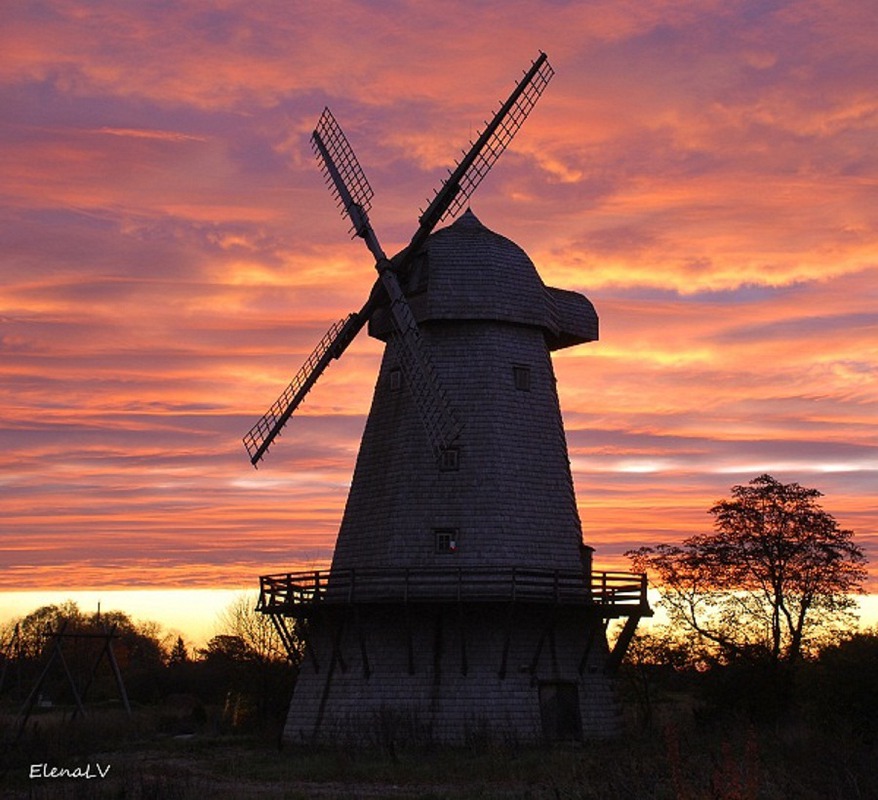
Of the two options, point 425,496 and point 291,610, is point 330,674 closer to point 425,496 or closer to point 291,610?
point 291,610

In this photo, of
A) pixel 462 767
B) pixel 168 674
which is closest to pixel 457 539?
pixel 462 767

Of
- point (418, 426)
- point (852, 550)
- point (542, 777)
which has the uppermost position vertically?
point (418, 426)

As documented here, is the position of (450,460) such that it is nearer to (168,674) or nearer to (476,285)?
(476,285)

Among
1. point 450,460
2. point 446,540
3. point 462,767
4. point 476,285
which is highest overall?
point 476,285

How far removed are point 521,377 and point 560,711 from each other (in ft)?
28.9

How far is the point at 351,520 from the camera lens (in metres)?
33.6

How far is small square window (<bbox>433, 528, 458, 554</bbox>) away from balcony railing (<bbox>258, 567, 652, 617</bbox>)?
55cm

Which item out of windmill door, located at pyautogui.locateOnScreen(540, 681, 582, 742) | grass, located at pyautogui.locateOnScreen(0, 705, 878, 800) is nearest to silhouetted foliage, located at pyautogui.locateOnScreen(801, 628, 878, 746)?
grass, located at pyautogui.locateOnScreen(0, 705, 878, 800)

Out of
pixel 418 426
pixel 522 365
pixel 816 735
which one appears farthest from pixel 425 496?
pixel 816 735

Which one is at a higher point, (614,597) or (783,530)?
(783,530)

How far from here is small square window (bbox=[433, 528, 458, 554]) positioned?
3127 cm

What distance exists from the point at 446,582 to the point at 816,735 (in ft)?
31.7

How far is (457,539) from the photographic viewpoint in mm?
31312

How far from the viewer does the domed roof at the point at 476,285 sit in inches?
1303
